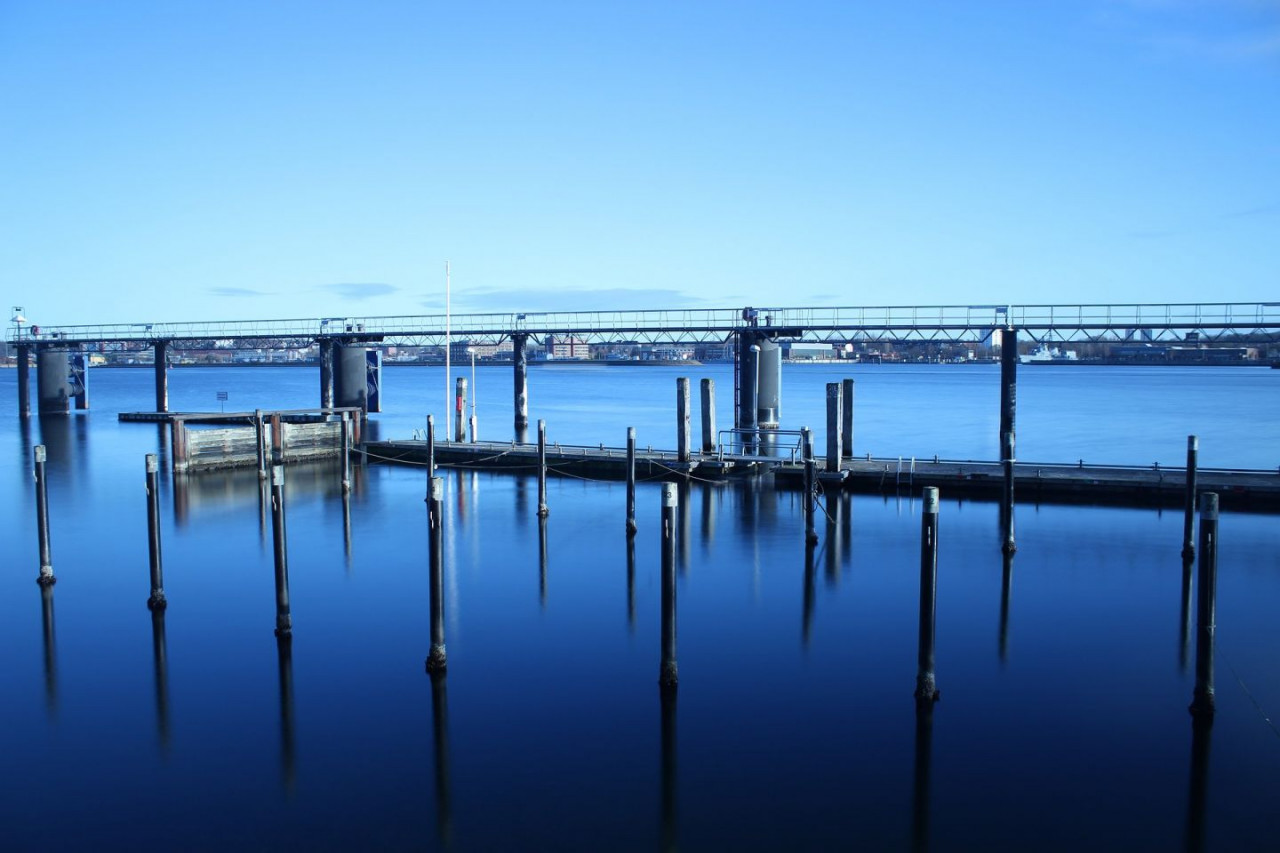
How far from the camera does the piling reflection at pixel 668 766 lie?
12.1 m

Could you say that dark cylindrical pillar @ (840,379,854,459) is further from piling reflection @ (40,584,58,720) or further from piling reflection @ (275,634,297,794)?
piling reflection @ (40,584,58,720)

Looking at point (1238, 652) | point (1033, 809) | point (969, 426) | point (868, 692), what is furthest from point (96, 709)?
point (969, 426)

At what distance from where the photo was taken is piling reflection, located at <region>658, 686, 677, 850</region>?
1209 cm

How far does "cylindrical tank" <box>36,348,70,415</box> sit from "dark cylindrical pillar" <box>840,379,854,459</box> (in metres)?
56.2

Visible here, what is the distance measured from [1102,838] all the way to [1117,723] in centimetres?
332

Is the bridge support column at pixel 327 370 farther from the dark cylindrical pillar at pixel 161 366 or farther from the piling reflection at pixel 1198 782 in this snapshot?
the piling reflection at pixel 1198 782

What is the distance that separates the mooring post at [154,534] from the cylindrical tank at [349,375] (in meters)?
31.9

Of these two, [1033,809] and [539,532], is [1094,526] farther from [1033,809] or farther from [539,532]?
[1033,809]

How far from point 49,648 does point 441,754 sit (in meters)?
8.71

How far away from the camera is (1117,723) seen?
14.7m

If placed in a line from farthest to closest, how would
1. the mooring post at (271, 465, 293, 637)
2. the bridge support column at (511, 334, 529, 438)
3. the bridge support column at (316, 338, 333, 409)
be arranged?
→ the bridge support column at (316, 338, 333, 409)
the bridge support column at (511, 334, 529, 438)
the mooring post at (271, 465, 293, 637)

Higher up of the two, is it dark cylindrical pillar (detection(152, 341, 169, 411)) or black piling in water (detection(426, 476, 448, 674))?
dark cylindrical pillar (detection(152, 341, 169, 411))

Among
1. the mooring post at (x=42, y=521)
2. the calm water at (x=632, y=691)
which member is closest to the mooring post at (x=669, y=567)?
the calm water at (x=632, y=691)

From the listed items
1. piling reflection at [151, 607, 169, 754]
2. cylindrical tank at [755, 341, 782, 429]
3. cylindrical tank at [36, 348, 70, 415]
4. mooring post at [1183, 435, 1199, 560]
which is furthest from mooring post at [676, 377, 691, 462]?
cylindrical tank at [36, 348, 70, 415]
